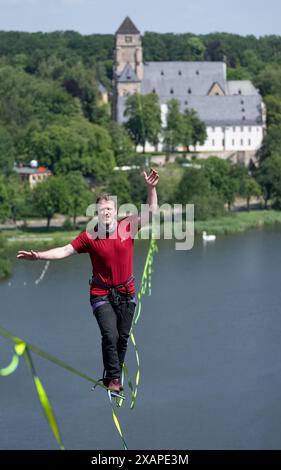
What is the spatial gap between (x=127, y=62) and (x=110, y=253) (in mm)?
41881

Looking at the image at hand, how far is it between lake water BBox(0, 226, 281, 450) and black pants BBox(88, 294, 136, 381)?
25.8ft

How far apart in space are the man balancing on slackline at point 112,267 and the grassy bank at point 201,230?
21079 mm

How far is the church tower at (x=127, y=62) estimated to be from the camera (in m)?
46.2

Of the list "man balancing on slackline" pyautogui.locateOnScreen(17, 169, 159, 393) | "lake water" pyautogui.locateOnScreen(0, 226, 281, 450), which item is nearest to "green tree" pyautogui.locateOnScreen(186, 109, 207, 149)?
"lake water" pyautogui.locateOnScreen(0, 226, 281, 450)

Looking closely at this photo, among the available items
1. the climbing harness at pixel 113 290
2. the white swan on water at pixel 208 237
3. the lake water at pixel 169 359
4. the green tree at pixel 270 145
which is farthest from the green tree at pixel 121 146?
the climbing harness at pixel 113 290

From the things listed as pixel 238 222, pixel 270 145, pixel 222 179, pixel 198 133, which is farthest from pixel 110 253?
pixel 198 133

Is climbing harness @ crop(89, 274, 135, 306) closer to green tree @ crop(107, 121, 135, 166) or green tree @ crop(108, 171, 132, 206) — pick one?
green tree @ crop(108, 171, 132, 206)

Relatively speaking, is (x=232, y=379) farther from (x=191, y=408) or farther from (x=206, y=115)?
(x=206, y=115)

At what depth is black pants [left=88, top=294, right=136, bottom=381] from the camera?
7.00 metres

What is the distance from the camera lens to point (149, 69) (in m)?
47.8

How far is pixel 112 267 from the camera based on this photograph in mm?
6945

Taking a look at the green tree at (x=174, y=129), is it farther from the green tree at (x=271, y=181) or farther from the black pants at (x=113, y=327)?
the black pants at (x=113, y=327)
